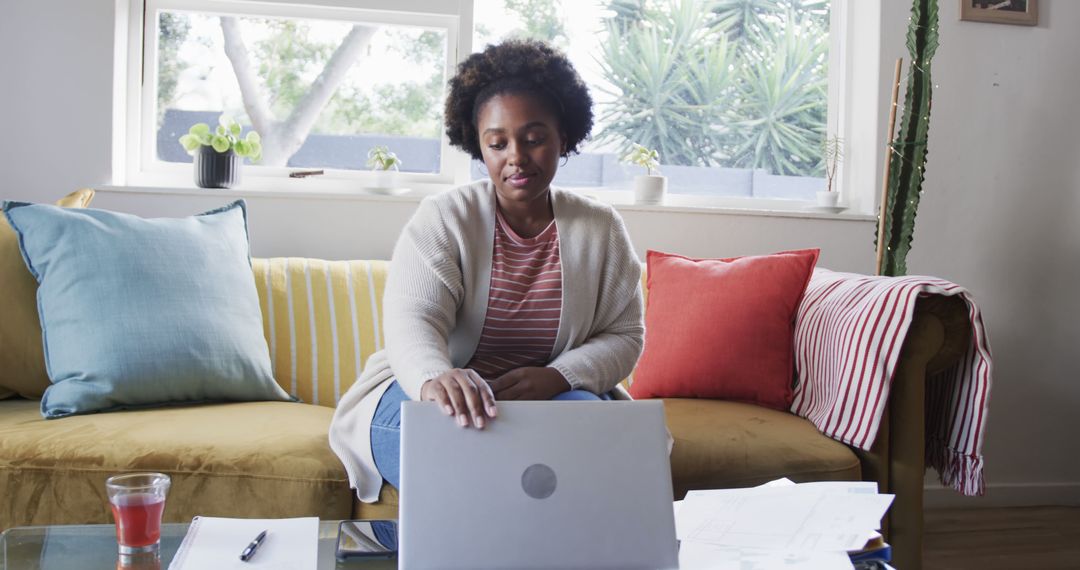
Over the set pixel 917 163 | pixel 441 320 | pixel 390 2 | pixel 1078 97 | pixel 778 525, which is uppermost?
pixel 390 2

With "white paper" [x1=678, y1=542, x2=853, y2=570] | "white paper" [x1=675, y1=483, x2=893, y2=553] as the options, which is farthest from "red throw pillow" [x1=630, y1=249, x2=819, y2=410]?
"white paper" [x1=678, y1=542, x2=853, y2=570]

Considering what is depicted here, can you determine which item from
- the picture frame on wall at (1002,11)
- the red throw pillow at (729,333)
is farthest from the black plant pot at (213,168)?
the picture frame on wall at (1002,11)

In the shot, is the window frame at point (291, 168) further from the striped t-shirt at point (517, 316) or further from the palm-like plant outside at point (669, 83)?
the striped t-shirt at point (517, 316)

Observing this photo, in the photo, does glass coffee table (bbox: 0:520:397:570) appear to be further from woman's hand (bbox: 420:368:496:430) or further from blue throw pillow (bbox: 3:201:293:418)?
blue throw pillow (bbox: 3:201:293:418)

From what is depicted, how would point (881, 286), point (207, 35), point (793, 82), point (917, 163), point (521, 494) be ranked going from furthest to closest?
point (793, 82)
point (207, 35)
point (917, 163)
point (881, 286)
point (521, 494)

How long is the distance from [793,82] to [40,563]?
2.54m

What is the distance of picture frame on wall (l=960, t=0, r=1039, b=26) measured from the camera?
2750 mm

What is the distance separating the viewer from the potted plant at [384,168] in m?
2.60

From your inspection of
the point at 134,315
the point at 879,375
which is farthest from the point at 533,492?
the point at 134,315

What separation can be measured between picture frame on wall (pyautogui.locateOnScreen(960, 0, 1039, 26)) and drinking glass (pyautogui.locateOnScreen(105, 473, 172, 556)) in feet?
8.60

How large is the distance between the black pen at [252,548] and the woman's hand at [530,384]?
54 cm

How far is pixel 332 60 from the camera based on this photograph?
2.70m

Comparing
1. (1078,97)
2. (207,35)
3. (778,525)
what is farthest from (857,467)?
(207,35)

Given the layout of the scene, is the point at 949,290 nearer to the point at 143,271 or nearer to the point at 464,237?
the point at 464,237
